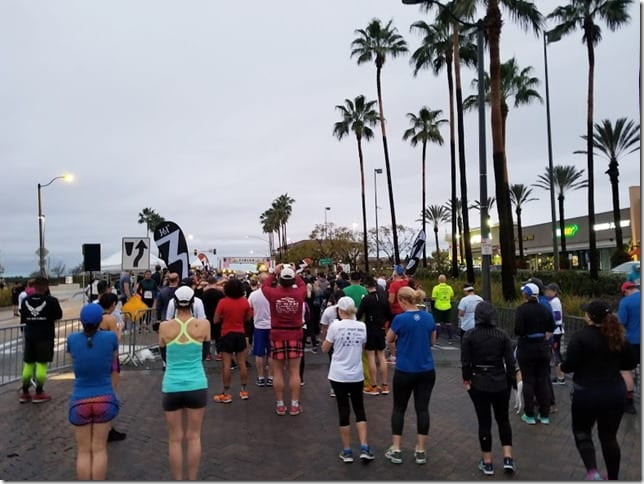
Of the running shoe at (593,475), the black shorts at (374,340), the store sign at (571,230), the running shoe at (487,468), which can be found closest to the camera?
the running shoe at (593,475)

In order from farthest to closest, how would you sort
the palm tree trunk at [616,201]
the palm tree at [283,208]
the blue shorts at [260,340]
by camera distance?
1. the palm tree at [283,208]
2. the palm tree trunk at [616,201]
3. the blue shorts at [260,340]

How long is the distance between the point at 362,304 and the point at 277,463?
129 inches

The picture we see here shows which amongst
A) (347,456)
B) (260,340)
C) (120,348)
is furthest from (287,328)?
(120,348)

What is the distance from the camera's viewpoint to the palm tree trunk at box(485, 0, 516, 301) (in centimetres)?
1630

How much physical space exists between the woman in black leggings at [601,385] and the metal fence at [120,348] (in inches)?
279

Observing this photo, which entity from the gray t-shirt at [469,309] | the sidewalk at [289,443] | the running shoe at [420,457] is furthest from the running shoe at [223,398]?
the gray t-shirt at [469,309]

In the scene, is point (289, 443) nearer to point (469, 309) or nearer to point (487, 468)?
point (487, 468)

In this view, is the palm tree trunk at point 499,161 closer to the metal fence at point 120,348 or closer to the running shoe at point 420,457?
the metal fence at point 120,348

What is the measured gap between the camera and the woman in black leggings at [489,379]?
4.78m

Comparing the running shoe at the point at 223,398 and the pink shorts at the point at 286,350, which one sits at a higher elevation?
the pink shorts at the point at 286,350

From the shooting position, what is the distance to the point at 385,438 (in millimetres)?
5809

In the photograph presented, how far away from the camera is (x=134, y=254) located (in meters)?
11.9

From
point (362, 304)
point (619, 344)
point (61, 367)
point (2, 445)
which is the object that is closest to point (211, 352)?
point (61, 367)

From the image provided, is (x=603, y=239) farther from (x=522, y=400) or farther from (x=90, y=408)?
(x=90, y=408)
